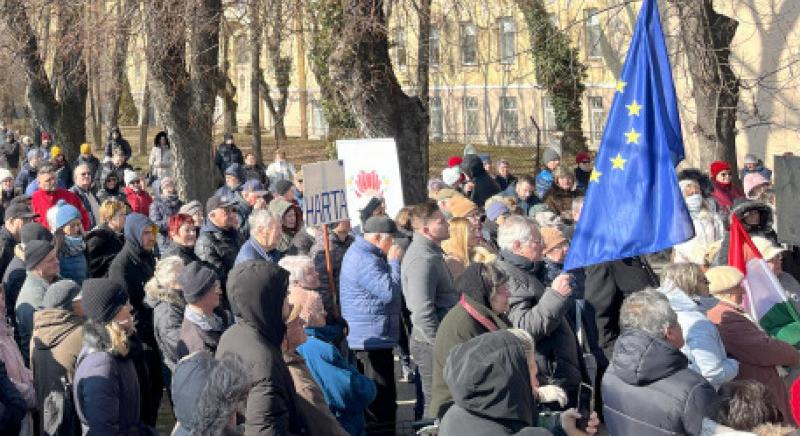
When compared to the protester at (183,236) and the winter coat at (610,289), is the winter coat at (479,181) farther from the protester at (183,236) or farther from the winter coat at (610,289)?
the winter coat at (610,289)

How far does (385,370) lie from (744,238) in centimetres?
260

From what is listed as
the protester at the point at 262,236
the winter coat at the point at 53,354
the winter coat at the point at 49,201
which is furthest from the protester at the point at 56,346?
the winter coat at the point at 49,201

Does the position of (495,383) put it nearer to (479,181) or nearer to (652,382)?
(652,382)

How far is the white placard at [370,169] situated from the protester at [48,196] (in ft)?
9.28

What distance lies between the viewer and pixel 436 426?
685 cm

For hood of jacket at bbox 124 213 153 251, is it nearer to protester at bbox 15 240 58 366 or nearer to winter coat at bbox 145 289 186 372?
protester at bbox 15 240 58 366

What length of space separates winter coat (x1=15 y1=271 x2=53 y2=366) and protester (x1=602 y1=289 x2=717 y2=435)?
4.07m

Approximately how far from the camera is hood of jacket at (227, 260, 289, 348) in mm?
5996

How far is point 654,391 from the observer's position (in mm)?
6215

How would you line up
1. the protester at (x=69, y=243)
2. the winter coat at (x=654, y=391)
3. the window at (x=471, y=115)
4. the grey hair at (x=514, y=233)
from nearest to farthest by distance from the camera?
the winter coat at (x=654, y=391)
the grey hair at (x=514, y=233)
the protester at (x=69, y=243)
the window at (x=471, y=115)

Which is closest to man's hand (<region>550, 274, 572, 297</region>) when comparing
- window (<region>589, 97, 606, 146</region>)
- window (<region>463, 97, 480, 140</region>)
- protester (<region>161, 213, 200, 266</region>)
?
protester (<region>161, 213, 200, 266</region>)

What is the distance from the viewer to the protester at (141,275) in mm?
9781

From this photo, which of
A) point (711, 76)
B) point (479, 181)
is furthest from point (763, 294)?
point (479, 181)

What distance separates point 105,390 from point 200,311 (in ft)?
4.40
